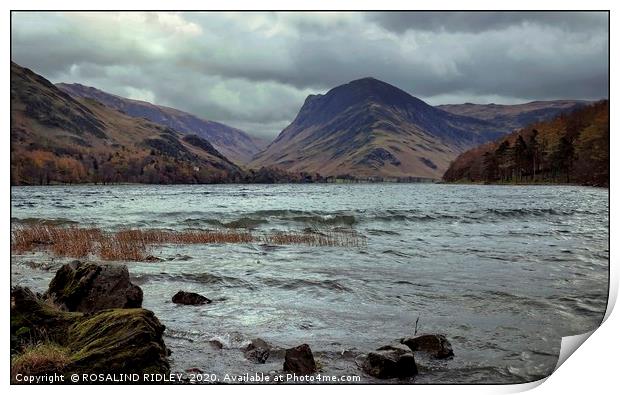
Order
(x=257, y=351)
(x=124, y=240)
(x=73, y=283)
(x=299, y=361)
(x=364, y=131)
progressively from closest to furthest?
(x=299, y=361) < (x=257, y=351) < (x=73, y=283) < (x=124, y=240) < (x=364, y=131)

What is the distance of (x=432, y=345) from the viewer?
830cm

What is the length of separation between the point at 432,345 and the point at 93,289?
262 inches

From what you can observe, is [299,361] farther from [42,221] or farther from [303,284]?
[42,221]

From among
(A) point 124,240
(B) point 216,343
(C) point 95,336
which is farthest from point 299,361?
(A) point 124,240

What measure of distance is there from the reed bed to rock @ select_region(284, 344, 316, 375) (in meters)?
11.5

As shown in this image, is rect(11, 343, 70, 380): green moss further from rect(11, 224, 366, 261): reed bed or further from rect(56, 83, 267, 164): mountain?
rect(11, 224, 366, 261): reed bed

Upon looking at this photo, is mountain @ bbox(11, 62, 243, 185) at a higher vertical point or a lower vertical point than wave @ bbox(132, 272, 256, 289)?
higher

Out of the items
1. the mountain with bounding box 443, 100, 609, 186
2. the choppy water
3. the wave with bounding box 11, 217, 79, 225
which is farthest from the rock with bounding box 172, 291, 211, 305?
the mountain with bounding box 443, 100, 609, 186

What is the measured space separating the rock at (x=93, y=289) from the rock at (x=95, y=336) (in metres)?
1.48

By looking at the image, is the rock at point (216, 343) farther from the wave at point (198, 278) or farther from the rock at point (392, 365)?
the wave at point (198, 278)

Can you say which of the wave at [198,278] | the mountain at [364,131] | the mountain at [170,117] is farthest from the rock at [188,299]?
the mountain at [364,131]

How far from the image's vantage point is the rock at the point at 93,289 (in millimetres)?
9469

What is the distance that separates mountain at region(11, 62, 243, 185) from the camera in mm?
11180
